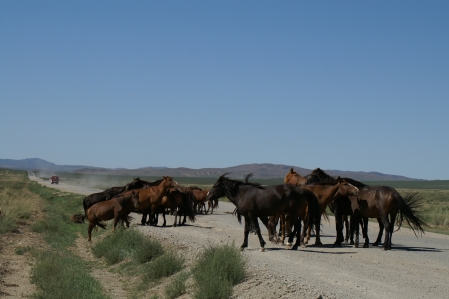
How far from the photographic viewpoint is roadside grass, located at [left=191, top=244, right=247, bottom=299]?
1143cm

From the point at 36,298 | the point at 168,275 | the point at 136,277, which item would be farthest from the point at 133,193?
the point at 36,298

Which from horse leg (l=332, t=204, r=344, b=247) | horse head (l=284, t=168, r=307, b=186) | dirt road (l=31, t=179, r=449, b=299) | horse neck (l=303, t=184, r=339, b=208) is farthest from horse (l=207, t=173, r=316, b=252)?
horse head (l=284, t=168, r=307, b=186)

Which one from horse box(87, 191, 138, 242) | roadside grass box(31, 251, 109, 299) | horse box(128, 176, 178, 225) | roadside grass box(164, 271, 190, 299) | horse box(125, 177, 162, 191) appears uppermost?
horse box(125, 177, 162, 191)

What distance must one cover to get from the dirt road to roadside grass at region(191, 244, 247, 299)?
9.0 inches

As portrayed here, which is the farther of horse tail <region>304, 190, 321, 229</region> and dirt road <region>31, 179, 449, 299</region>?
horse tail <region>304, 190, 321, 229</region>

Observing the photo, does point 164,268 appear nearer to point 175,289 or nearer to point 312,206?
point 175,289

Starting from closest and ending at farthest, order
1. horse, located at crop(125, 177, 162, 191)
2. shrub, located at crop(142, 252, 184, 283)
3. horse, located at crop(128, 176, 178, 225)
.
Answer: shrub, located at crop(142, 252, 184, 283) → horse, located at crop(128, 176, 178, 225) → horse, located at crop(125, 177, 162, 191)

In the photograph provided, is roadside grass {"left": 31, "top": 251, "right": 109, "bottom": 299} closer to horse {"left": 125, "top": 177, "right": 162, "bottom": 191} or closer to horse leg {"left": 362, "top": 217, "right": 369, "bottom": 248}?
horse leg {"left": 362, "top": 217, "right": 369, "bottom": 248}

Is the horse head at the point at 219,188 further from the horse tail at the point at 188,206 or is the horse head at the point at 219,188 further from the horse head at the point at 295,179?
the horse tail at the point at 188,206

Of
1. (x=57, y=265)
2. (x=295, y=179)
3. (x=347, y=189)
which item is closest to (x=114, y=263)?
(x=57, y=265)

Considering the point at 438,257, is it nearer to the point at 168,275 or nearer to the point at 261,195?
the point at 261,195

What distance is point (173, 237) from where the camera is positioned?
61.9 feet

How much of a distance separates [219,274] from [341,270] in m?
2.47

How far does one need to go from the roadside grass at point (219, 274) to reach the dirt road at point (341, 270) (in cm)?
23
